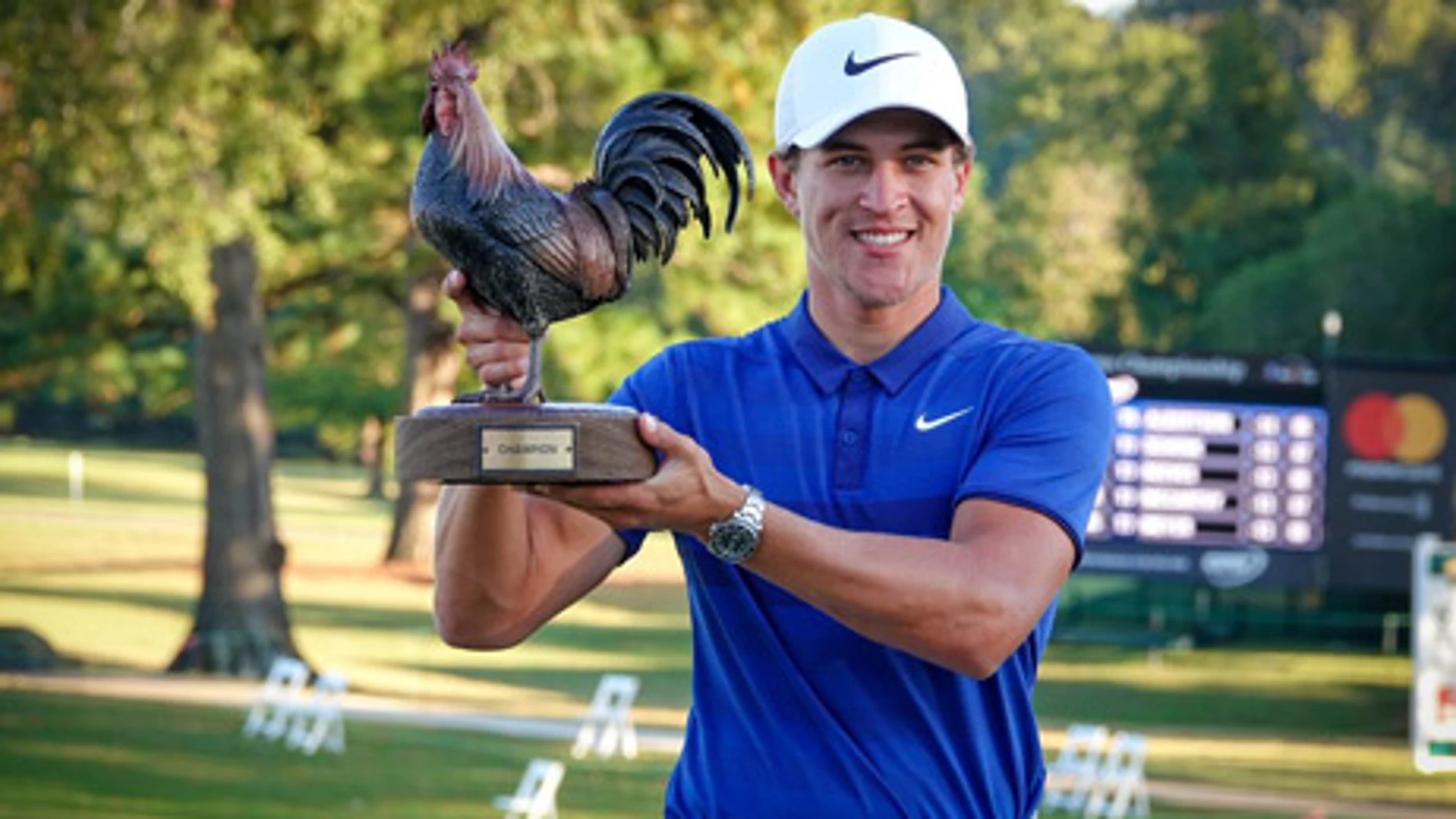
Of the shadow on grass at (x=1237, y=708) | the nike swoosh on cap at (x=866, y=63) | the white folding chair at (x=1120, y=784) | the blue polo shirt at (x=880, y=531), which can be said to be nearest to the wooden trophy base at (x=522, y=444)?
the blue polo shirt at (x=880, y=531)

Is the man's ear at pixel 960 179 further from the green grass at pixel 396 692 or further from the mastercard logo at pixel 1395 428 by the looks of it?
the mastercard logo at pixel 1395 428

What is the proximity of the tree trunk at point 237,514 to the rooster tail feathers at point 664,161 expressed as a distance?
2318 centimetres

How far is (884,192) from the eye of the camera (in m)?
3.33

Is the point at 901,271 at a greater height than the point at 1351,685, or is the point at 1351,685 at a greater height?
the point at 901,271

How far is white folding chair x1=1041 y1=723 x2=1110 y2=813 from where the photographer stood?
16.7 meters

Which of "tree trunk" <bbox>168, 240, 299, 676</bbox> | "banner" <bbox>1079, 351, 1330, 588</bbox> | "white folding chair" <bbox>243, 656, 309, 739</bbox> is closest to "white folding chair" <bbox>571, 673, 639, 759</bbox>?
"white folding chair" <bbox>243, 656, 309, 739</bbox>

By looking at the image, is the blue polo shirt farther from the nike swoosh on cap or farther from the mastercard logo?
the mastercard logo

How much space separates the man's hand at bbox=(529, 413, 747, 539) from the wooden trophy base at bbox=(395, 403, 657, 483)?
0.01 meters

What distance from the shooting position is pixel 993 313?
132 feet

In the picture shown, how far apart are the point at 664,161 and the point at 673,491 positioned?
789 mm

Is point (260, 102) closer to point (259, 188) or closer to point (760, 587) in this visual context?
point (259, 188)

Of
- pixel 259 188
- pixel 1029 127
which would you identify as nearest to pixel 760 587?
pixel 259 188

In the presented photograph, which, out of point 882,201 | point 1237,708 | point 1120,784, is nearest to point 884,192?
point 882,201

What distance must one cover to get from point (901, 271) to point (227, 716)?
18923 millimetres
